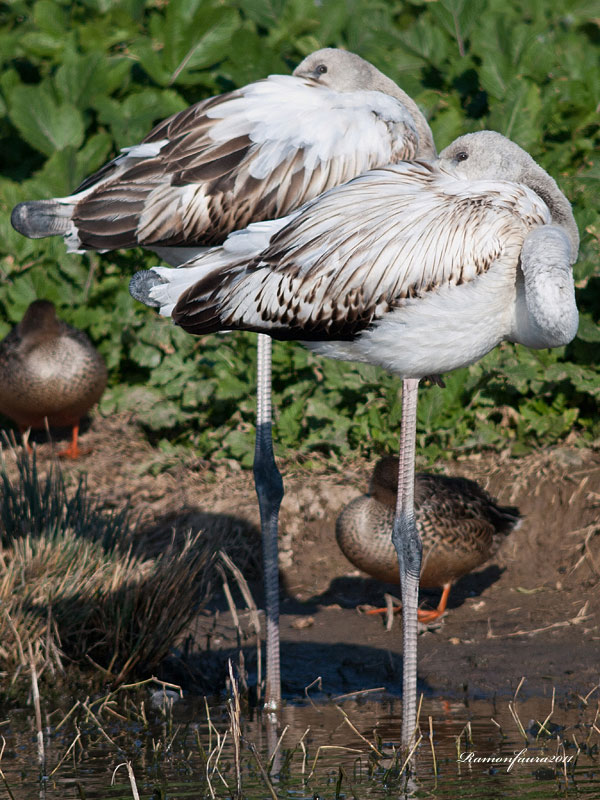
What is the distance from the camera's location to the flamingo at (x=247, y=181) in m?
5.24

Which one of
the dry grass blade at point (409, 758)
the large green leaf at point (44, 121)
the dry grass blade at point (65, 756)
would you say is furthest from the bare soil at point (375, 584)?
the large green leaf at point (44, 121)

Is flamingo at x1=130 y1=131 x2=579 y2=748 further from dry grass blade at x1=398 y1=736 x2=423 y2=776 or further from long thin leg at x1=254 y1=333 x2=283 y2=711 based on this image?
long thin leg at x1=254 y1=333 x2=283 y2=711

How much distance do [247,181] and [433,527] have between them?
2.01 metres

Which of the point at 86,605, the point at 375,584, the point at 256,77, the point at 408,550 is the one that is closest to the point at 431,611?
the point at 375,584

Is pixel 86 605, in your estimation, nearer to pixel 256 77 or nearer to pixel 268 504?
pixel 268 504

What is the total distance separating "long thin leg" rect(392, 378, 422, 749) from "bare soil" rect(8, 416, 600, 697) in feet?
2.47

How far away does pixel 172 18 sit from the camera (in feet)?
29.2

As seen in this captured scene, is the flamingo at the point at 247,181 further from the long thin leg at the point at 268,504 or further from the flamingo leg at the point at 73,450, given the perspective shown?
the flamingo leg at the point at 73,450

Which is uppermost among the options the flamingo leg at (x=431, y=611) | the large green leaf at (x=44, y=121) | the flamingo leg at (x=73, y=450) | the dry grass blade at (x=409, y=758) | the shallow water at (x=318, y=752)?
the large green leaf at (x=44, y=121)

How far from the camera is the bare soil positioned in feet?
17.7

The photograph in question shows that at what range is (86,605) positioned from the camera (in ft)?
17.1

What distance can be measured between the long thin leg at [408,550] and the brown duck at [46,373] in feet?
12.5

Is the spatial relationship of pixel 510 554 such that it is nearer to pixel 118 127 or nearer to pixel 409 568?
pixel 409 568

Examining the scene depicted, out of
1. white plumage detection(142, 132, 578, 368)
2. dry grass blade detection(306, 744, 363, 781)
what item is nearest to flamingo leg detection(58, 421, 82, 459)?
white plumage detection(142, 132, 578, 368)
